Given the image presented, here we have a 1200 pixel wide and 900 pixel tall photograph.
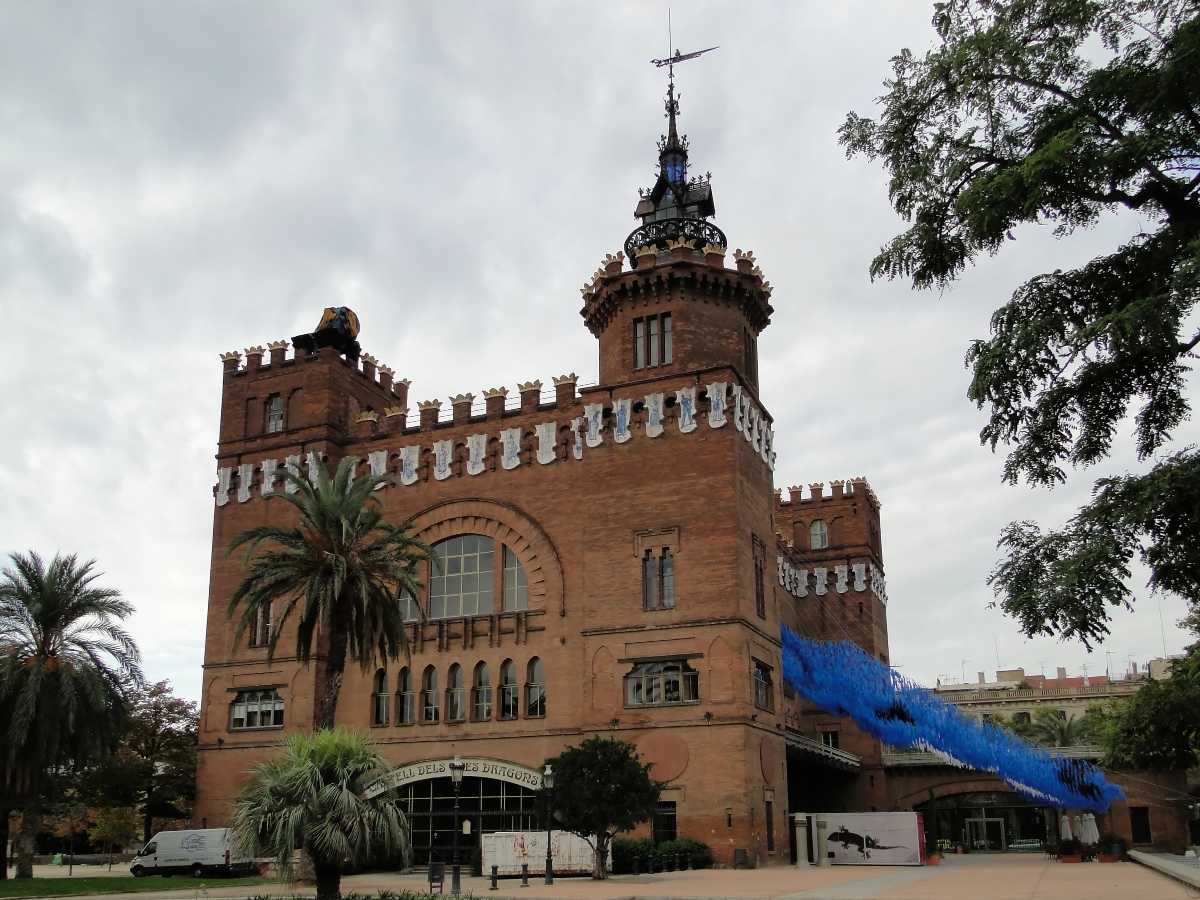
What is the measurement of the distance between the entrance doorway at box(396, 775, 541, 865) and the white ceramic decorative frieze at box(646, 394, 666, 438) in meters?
14.0

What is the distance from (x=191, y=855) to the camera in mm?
43938

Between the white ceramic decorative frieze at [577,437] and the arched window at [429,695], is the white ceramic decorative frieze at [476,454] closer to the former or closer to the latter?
the white ceramic decorative frieze at [577,437]

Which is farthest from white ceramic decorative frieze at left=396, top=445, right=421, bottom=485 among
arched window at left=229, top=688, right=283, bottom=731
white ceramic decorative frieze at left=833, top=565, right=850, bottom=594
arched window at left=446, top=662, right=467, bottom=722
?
white ceramic decorative frieze at left=833, top=565, right=850, bottom=594

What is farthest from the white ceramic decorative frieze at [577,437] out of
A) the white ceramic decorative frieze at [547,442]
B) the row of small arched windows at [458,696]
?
the row of small arched windows at [458,696]

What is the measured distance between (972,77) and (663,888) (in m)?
23.5

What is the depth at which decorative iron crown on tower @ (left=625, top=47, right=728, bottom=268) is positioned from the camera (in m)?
49.1

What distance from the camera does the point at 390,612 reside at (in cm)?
3747

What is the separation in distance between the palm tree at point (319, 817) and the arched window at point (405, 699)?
935 inches

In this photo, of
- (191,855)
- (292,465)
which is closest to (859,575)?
(292,465)

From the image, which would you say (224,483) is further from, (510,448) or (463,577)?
(510,448)

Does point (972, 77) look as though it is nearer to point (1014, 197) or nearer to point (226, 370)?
point (1014, 197)

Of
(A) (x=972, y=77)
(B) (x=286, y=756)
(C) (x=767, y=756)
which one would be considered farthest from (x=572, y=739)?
(A) (x=972, y=77)

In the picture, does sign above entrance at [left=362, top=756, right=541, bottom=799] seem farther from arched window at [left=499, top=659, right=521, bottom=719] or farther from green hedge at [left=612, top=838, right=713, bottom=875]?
green hedge at [left=612, top=838, right=713, bottom=875]

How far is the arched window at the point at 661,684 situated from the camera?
41.7 m
